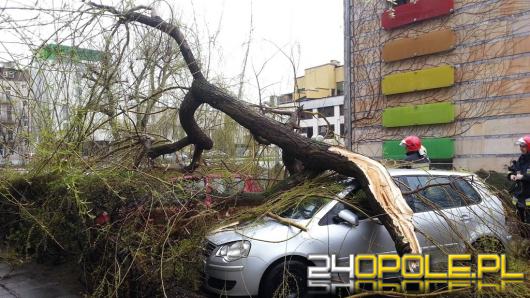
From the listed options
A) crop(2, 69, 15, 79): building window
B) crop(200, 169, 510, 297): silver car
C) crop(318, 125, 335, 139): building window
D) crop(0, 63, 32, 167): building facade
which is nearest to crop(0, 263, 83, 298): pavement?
crop(0, 63, 32, 167): building facade

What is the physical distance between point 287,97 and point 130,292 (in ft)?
16.4

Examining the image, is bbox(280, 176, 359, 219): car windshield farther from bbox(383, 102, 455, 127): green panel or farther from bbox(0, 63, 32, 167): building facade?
bbox(383, 102, 455, 127): green panel

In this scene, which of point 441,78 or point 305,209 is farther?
point 441,78

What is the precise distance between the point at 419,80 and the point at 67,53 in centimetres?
704

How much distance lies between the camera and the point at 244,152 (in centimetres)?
775

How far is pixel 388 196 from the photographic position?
4262mm

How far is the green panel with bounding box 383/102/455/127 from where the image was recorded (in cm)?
909

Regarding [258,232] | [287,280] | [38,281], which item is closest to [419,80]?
[258,232]

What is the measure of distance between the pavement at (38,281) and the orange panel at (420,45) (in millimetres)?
7917

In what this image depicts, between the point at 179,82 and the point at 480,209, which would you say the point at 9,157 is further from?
the point at 480,209

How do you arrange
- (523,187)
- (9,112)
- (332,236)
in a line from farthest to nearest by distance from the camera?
(9,112) < (523,187) < (332,236)

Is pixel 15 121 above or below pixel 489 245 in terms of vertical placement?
above

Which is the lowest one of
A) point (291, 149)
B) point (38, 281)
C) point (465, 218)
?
point (38, 281)

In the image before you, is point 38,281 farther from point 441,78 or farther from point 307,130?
point 441,78
